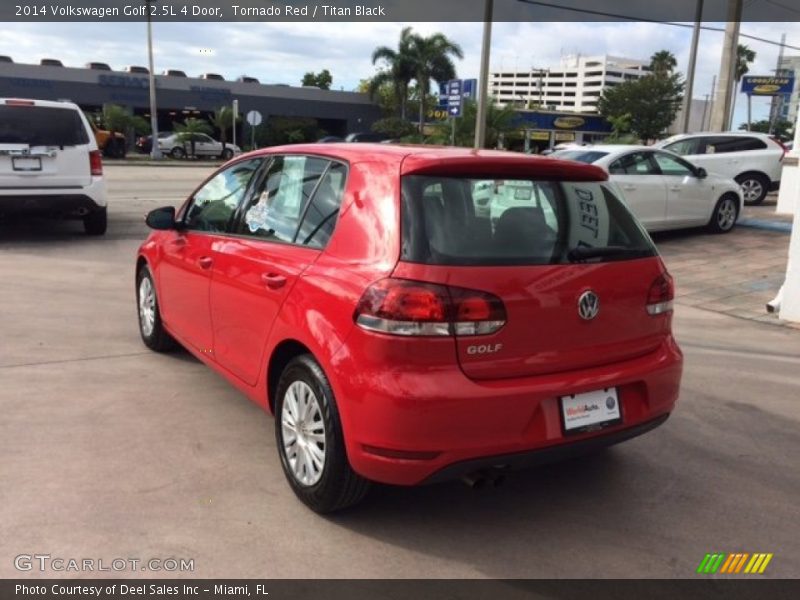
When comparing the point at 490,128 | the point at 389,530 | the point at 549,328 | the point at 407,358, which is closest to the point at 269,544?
the point at 389,530

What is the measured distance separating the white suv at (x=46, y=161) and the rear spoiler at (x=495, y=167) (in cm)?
813

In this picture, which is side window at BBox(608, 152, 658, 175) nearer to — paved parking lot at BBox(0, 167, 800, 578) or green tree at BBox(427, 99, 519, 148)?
paved parking lot at BBox(0, 167, 800, 578)

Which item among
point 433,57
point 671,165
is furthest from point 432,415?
point 433,57

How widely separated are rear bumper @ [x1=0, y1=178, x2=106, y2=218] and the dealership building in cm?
4021

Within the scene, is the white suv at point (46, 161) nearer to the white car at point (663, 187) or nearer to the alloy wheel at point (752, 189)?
the white car at point (663, 187)

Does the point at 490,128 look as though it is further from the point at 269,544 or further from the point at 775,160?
the point at 269,544

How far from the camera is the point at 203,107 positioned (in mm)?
53625

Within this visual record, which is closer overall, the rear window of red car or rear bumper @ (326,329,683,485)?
rear bumper @ (326,329,683,485)

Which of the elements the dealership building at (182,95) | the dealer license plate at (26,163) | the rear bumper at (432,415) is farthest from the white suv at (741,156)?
the dealership building at (182,95)

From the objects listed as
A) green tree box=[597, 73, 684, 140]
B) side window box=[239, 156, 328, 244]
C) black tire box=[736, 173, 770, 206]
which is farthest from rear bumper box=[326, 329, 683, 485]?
green tree box=[597, 73, 684, 140]

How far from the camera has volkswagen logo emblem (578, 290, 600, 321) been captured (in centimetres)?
314

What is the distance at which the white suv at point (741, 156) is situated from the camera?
15.7 m

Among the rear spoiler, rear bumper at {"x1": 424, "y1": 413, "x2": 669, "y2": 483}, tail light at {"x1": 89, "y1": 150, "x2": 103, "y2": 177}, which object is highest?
the rear spoiler

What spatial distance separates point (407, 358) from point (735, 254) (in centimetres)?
941
